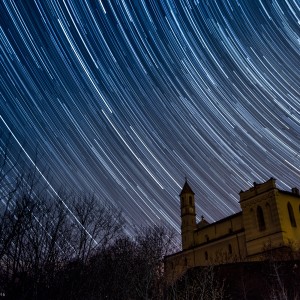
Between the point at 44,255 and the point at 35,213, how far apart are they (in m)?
2.30

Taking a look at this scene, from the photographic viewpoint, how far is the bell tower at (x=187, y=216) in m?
63.9

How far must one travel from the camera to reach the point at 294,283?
30.6 m

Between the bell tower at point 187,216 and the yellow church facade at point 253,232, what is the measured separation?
315cm

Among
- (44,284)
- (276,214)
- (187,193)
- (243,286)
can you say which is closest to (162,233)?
(243,286)

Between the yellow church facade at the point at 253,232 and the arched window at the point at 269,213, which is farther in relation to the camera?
the arched window at the point at 269,213

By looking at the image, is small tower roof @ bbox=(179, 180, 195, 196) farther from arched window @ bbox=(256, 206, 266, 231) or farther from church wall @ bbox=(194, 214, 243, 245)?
arched window @ bbox=(256, 206, 266, 231)

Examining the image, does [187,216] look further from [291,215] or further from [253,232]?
[291,215]

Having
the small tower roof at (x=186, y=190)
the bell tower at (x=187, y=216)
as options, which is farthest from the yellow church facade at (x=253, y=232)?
the small tower roof at (x=186, y=190)

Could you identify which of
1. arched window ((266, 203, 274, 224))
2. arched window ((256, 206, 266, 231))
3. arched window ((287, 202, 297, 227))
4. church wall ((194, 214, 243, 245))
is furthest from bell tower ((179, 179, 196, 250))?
arched window ((287, 202, 297, 227))

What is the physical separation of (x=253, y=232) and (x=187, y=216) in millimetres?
21496

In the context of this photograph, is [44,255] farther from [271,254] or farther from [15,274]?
[271,254]

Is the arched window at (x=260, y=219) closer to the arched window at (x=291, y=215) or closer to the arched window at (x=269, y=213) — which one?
the arched window at (x=269, y=213)

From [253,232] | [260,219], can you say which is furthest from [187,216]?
[260,219]

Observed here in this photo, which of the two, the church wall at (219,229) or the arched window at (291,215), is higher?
the church wall at (219,229)
